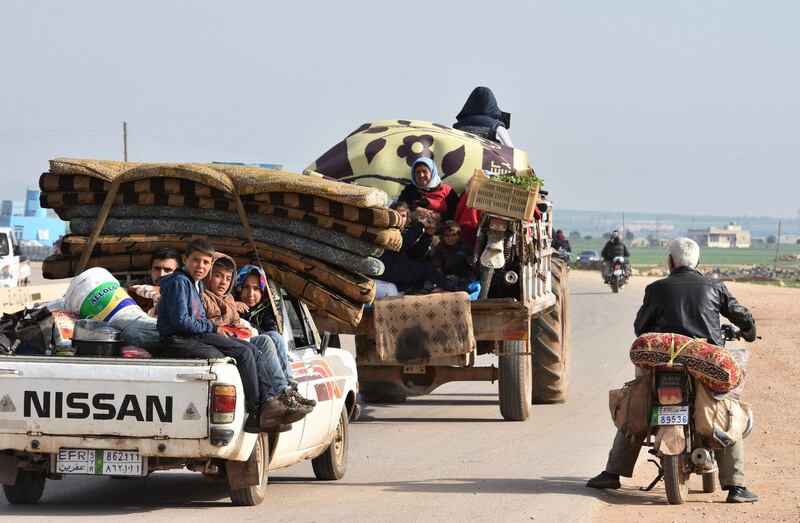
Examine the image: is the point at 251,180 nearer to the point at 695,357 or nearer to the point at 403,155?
the point at 695,357

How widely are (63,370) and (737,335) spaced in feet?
15.6

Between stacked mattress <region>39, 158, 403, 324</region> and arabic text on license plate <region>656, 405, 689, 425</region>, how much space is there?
8.59ft

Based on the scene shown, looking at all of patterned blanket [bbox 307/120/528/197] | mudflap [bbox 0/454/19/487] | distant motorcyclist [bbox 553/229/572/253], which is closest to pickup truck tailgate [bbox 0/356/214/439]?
mudflap [bbox 0/454/19/487]

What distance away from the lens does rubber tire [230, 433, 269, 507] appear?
9172 mm

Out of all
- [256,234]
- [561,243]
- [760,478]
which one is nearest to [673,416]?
[760,478]

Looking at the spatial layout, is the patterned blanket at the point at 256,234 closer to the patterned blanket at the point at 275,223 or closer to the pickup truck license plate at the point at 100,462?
the patterned blanket at the point at 275,223

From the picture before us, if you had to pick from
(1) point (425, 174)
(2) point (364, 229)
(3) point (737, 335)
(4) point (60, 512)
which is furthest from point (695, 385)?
(1) point (425, 174)

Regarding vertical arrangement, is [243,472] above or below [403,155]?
below

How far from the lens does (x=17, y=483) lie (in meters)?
9.26

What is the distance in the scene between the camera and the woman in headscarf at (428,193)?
50.1 feet

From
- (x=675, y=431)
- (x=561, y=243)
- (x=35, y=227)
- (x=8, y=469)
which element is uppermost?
(x=675, y=431)

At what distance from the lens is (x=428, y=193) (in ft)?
50.8

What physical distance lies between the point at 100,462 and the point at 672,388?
147 inches

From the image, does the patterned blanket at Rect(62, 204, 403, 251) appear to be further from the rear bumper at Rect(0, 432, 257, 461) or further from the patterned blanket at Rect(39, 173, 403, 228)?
the rear bumper at Rect(0, 432, 257, 461)
